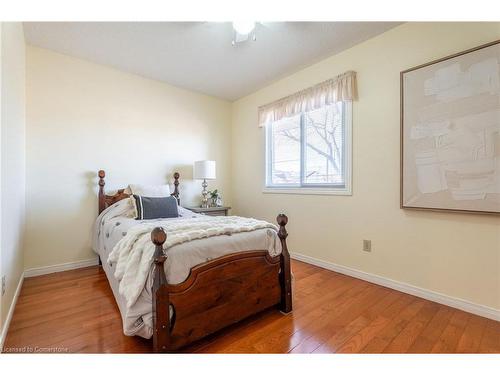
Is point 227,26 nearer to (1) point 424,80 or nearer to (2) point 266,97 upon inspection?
(2) point 266,97

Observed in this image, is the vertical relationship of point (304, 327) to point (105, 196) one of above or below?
below

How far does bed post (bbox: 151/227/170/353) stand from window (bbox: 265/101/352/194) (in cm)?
209

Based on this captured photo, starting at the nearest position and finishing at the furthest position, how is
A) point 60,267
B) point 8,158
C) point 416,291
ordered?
point 8,158, point 416,291, point 60,267

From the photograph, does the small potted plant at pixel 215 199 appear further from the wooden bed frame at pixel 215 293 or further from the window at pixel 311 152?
the wooden bed frame at pixel 215 293

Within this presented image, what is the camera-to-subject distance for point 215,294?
4.78 feet

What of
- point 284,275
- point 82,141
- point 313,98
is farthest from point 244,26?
point 82,141

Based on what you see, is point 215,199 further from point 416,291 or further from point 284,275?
point 416,291

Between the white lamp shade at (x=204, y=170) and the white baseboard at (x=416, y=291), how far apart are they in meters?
1.80

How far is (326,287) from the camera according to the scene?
231 cm

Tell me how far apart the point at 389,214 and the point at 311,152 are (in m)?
1.18

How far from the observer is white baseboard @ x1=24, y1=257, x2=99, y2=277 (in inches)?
100

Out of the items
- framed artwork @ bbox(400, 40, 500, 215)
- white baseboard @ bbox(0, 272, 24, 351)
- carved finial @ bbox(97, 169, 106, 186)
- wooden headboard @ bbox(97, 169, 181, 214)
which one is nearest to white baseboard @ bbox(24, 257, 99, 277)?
white baseboard @ bbox(0, 272, 24, 351)

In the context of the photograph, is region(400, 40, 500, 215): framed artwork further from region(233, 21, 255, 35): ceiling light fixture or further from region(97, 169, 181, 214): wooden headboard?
region(97, 169, 181, 214): wooden headboard

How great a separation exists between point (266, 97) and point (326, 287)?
8.86 ft
